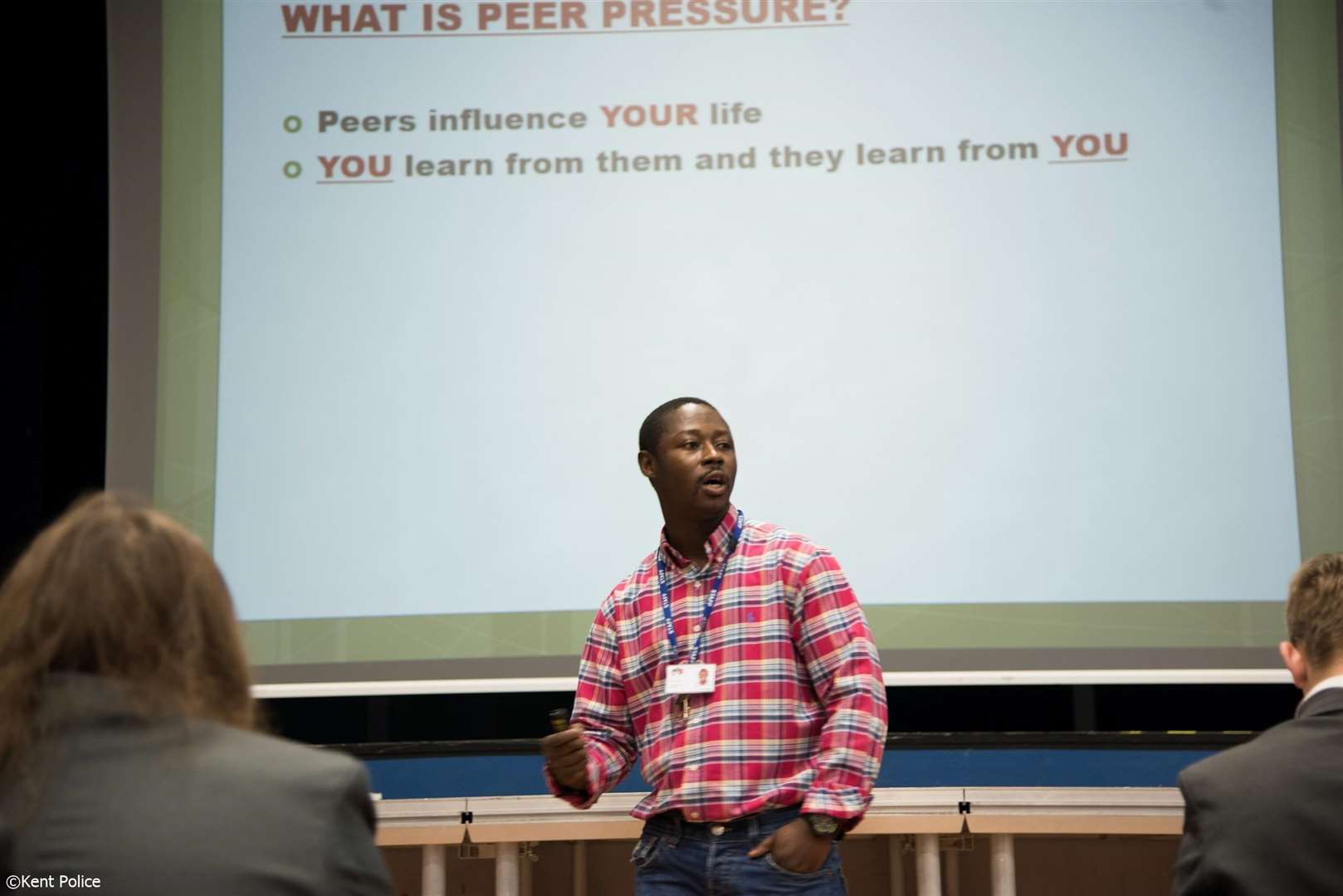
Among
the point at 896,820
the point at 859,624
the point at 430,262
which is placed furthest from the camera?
the point at 430,262

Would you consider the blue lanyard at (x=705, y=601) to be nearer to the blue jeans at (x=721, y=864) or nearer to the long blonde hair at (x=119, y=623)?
the blue jeans at (x=721, y=864)

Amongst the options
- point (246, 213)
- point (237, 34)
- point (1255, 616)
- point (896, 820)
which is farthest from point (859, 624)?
point (237, 34)

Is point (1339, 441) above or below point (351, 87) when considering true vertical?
below

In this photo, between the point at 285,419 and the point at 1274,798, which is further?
the point at 285,419

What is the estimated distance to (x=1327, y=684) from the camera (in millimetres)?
1695

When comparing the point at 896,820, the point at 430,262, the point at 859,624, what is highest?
A: the point at 430,262

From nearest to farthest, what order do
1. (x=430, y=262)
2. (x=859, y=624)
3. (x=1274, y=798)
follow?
(x=1274, y=798) < (x=859, y=624) < (x=430, y=262)

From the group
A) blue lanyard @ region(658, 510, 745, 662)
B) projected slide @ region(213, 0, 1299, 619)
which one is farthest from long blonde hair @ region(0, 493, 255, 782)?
projected slide @ region(213, 0, 1299, 619)

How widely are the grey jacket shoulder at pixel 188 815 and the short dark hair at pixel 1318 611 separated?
50.3 inches

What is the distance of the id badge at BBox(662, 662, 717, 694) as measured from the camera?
2334 millimetres

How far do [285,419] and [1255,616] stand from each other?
2567 millimetres

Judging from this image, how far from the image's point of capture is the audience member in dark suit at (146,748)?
112 cm

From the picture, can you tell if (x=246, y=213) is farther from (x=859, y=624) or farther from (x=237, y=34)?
(x=859, y=624)

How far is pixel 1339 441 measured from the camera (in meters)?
3.38
